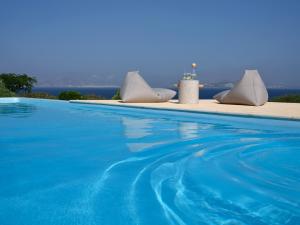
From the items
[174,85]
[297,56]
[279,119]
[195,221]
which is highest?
[297,56]

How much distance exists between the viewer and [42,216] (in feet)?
7.54

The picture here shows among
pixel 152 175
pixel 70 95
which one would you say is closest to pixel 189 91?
pixel 70 95

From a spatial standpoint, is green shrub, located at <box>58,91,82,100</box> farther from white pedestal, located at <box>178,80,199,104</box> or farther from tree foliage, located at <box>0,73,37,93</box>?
tree foliage, located at <box>0,73,37,93</box>

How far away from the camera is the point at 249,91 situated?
9602 mm

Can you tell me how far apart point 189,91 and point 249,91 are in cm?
195

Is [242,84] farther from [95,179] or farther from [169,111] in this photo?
[95,179]

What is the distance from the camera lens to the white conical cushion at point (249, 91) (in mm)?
9539

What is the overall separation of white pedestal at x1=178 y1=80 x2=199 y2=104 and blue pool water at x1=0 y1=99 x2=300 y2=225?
428 centimetres

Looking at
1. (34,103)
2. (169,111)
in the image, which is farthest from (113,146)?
(34,103)

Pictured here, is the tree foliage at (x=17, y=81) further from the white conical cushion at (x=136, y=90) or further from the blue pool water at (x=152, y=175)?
the blue pool water at (x=152, y=175)

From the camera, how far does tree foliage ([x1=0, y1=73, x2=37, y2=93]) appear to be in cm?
2676

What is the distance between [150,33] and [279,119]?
23674 mm

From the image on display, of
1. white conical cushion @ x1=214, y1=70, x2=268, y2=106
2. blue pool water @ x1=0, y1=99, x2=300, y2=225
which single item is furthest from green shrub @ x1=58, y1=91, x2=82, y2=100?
blue pool water @ x1=0, y1=99, x2=300, y2=225

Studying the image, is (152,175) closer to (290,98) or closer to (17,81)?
(290,98)
